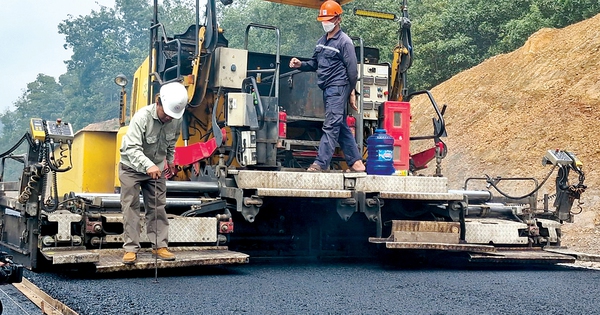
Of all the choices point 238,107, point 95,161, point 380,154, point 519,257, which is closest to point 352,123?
point 380,154

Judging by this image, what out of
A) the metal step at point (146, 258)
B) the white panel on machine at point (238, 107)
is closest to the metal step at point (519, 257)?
the metal step at point (146, 258)

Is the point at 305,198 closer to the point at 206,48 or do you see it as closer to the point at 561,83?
the point at 206,48

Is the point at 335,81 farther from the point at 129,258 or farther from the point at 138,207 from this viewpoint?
the point at 129,258

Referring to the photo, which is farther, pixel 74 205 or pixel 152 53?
pixel 152 53

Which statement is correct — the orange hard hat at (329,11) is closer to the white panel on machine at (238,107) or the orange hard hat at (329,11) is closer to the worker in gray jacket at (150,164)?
the white panel on machine at (238,107)

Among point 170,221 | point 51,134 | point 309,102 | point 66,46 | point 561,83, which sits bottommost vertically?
point 170,221

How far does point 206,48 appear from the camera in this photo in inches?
282

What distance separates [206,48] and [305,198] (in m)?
1.76

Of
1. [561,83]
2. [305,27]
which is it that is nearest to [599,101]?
[561,83]

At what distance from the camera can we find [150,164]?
224 inches

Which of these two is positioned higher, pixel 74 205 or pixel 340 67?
pixel 340 67

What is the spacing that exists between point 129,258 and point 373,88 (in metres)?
3.36

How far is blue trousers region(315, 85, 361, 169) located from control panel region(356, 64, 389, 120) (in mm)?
729

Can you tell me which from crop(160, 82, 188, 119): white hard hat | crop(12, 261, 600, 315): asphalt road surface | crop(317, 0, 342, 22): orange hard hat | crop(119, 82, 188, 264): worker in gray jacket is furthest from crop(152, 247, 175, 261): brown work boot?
crop(317, 0, 342, 22): orange hard hat
